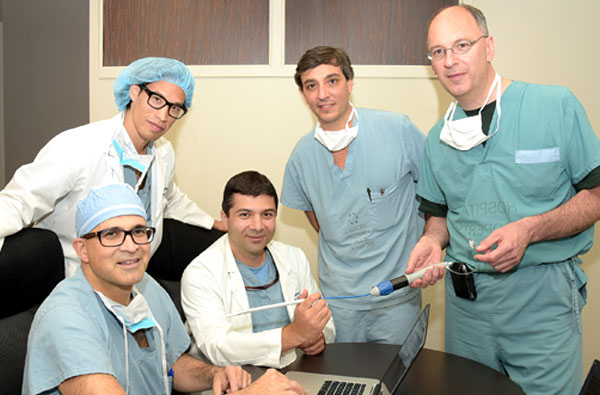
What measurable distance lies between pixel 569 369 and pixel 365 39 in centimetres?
182

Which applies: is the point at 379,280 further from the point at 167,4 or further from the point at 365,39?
the point at 167,4

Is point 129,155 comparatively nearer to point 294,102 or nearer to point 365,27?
point 294,102

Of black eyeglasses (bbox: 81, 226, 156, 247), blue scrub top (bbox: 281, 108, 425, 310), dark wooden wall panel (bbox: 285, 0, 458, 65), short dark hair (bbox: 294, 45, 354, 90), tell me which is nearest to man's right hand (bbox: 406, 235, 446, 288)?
blue scrub top (bbox: 281, 108, 425, 310)

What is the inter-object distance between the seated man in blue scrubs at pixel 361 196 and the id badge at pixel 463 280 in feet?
1.10

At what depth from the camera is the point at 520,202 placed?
162 centimetres

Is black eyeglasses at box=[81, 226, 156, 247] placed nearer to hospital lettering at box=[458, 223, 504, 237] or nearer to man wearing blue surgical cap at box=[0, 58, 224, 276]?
man wearing blue surgical cap at box=[0, 58, 224, 276]

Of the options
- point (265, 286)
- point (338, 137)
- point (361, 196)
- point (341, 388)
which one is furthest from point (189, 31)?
point (341, 388)

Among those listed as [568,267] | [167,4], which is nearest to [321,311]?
[568,267]

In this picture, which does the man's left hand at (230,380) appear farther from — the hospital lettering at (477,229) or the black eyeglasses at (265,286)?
the hospital lettering at (477,229)

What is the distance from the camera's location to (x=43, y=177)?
172 cm

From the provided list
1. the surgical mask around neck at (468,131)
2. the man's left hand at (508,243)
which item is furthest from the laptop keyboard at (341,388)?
the surgical mask around neck at (468,131)

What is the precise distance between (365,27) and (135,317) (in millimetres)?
1958

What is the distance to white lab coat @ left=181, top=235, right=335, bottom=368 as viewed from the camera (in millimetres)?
1657

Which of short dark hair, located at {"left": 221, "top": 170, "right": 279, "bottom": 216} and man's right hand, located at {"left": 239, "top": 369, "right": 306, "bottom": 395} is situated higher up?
short dark hair, located at {"left": 221, "top": 170, "right": 279, "bottom": 216}
